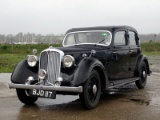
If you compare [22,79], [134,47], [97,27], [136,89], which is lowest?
[136,89]

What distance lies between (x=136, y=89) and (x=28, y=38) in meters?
68.3

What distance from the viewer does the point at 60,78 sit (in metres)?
6.15

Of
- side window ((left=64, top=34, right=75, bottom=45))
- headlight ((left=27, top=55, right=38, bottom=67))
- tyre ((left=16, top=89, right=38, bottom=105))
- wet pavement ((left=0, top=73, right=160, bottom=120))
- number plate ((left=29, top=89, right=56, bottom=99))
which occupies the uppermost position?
side window ((left=64, top=34, right=75, bottom=45))

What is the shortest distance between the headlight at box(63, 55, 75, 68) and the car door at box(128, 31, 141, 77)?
111 inches

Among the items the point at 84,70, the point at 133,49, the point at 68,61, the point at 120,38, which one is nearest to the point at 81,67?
the point at 84,70

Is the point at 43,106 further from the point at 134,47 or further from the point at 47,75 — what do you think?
the point at 134,47

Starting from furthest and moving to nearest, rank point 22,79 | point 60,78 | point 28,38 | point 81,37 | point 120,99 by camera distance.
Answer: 1. point 28,38
2. point 81,37
3. point 120,99
4. point 22,79
5. point 60,78

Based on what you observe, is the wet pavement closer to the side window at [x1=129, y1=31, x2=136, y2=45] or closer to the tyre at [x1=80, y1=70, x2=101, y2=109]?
the tyre at [x1=80, y1=70, x2=101, y2=109]

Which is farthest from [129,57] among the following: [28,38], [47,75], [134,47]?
[28,38]

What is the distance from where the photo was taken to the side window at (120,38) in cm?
797

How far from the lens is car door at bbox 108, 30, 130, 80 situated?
24.7ft

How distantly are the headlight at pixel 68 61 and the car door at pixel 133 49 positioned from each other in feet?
9.22

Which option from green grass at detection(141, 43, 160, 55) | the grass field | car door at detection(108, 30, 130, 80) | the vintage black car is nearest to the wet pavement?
the vintage black car

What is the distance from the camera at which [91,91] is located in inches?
254
